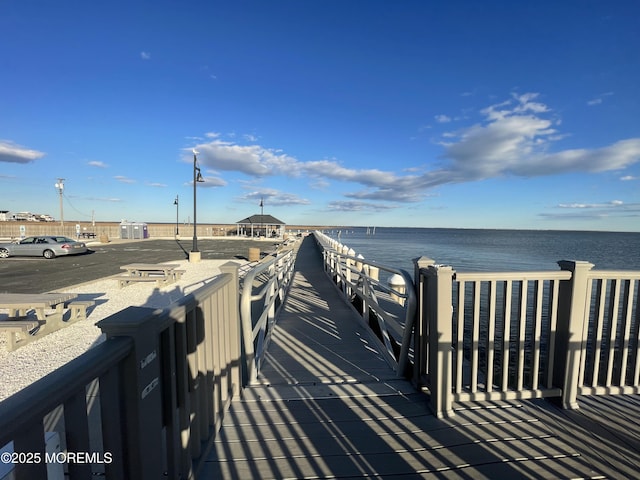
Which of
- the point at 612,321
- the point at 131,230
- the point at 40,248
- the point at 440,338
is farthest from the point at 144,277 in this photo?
the point at 131,230

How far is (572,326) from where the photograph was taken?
273 centimetres

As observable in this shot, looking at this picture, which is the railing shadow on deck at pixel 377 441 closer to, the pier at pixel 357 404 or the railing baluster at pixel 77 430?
the pier at pixel 357 404

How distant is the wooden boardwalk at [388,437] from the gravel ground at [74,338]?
354 cm

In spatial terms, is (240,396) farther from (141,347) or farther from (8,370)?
(8,370)

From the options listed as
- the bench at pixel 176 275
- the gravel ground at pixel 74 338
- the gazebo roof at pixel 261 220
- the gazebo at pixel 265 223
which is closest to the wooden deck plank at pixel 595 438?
the gravel ground at pixel 74 338

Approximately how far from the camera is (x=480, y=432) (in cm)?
244

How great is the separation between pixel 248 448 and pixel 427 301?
1.88m

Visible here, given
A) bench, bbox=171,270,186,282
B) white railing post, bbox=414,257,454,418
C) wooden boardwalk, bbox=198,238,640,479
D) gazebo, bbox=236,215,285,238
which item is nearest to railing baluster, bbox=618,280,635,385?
wooden boardwalk, bbox=198,238,640,479

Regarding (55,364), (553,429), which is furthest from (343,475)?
(55,364)

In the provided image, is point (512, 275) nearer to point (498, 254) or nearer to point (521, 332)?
point (521, 332)

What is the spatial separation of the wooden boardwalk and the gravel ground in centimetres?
354

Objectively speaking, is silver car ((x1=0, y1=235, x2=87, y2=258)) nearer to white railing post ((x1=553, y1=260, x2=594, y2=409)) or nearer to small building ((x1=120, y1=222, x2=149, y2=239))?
small building ((x1=120, y1=222, x2=149, y2=239))

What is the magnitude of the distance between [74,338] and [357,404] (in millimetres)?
5757

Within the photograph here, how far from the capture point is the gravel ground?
441 centimetres
